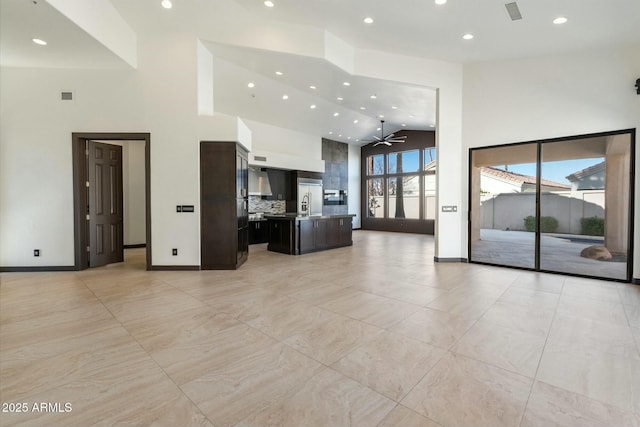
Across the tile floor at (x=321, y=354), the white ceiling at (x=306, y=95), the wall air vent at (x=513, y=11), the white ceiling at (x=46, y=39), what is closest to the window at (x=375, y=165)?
the white ceiling at (x=306, y=95)

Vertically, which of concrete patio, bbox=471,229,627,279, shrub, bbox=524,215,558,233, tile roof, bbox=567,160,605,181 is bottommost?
concrete patio, bbox=471,229,627,279

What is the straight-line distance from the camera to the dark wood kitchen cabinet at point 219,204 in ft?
18.0

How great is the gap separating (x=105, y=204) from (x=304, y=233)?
4.45 m

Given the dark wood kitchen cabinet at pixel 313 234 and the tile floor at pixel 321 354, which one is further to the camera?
the dark wood kitchen cabinet at pixel 313 234

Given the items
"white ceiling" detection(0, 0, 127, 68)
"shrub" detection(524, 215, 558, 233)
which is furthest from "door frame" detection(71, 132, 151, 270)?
"shrub" detection(524, 215, 558, 233)

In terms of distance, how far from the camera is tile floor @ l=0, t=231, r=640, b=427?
71.1 inches

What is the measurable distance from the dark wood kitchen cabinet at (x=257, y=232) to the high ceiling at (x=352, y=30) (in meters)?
4.46

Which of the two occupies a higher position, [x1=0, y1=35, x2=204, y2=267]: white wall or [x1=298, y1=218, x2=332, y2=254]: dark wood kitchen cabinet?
[x1=0, y1=35, x2=204, y2=267]: white wall

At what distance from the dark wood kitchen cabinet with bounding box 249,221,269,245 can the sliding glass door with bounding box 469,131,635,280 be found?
640 centimetres

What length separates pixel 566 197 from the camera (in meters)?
6.75

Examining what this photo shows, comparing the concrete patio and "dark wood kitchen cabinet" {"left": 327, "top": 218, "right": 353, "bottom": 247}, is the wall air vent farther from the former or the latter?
"dark wood kitchen cabinet" {"left": 327, "top": 218, "right": 353, "bottom": 247}

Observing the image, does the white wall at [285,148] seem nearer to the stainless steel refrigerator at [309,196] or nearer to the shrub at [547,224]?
the stainless steel refrigerator at [309,196]

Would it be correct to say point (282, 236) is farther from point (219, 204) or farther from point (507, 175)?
point (507, 175)

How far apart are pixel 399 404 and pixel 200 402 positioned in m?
1.28
